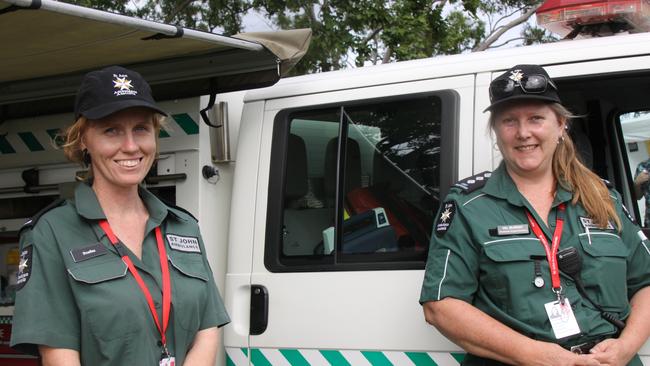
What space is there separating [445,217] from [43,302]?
1202mm

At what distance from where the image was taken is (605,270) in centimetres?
250

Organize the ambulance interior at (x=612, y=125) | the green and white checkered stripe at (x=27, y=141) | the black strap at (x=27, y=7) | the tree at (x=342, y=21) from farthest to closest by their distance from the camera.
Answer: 1. the tree at (x=342, y=21)
2. the green and white checkered stripe at (x=27, y=141)
3. the ambulance interior at (x=612, y=125)
4. the black strap at (x=27, y=7)

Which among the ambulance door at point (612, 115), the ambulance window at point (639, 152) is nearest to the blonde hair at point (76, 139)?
the ambulance door at point (612, 115)

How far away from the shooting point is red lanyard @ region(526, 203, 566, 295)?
245 cm

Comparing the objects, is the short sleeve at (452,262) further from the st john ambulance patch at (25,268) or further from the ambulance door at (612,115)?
the st john ambulance patch at (25,268)

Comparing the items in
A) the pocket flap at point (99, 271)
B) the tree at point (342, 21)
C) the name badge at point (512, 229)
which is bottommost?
the pocket flap at point (99, 271)

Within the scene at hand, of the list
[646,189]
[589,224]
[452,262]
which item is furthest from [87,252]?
[646,189]

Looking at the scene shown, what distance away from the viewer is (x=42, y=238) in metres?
2.20

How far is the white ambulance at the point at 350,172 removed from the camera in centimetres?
297

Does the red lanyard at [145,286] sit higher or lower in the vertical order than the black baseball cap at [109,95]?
lower

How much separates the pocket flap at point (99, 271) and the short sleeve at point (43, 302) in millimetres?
43

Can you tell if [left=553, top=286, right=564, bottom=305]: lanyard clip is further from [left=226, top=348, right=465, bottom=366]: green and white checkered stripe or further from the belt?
[left=226, top=348, right=465, bottom=366]: green and white checkered stripe

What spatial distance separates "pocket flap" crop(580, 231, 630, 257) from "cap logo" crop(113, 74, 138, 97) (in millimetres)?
1354

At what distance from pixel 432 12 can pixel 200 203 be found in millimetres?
9833
